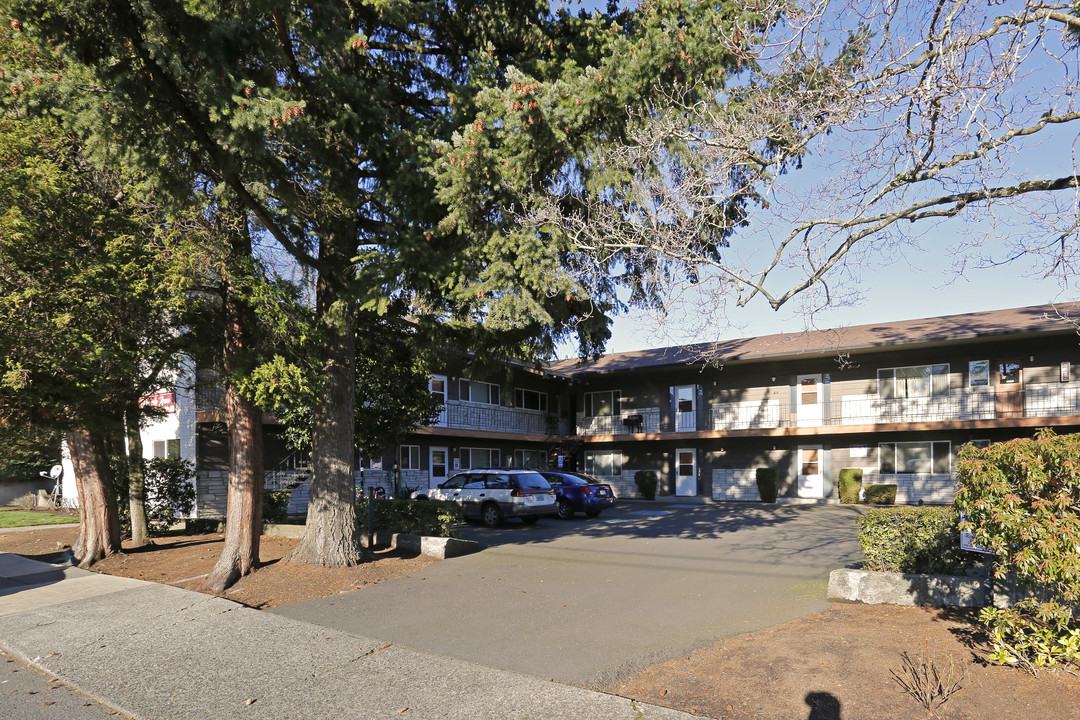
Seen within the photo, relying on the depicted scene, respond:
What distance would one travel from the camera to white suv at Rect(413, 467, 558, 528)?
61.3 feet

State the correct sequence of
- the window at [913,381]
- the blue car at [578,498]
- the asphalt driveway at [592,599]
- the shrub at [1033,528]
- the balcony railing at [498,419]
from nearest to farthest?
the shrub at [1033,528], the asphalt driveway at [592,599], the blue car at [578,498], the window at [913,381], the balcony railing at [498,419]

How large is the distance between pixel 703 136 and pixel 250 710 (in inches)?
295

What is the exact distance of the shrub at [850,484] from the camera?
995 inches

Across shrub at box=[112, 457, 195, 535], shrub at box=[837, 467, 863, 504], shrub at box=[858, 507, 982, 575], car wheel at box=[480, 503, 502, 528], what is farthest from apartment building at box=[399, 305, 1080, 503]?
shrub at box=[858, 507, 982, 575]

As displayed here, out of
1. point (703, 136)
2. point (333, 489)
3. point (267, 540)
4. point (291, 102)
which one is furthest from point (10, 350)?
point (703, 136)

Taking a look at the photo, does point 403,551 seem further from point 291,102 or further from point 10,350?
point 291,102

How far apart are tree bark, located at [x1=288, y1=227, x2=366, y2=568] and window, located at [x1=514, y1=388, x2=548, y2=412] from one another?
64.0 feet

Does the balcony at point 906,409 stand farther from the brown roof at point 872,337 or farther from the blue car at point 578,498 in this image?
the blue car at point 578,498

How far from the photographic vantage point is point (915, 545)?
320 inches

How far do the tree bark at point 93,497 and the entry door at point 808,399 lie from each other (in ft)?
75.2

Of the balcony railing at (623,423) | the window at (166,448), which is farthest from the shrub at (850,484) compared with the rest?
the window at (166,448)

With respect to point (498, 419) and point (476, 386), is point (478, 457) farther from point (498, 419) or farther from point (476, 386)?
point (476, 386)

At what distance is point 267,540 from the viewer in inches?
597

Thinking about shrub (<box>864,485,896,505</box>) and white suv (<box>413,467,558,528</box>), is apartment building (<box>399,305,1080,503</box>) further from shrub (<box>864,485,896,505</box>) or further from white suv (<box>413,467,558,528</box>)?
white suv (<box>413,467,558,528</box>)
